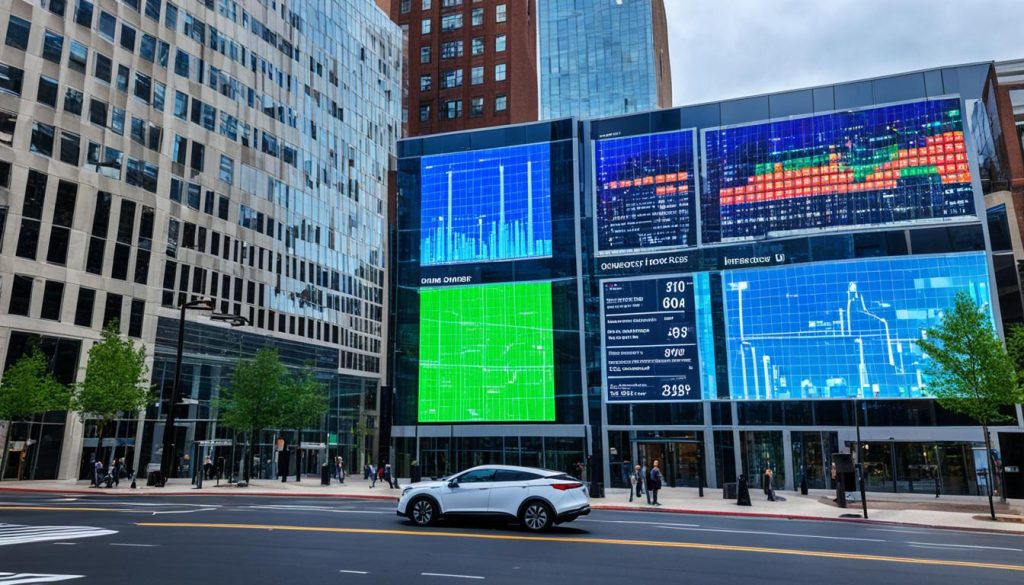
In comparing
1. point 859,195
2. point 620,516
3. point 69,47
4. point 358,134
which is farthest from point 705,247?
point 358,134

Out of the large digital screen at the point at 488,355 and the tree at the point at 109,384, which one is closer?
the tree at the point at 109,384

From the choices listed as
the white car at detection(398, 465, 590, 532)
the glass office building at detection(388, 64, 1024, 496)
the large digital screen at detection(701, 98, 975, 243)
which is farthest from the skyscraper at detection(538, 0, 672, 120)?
the white car at detection(398, 465, 590, 532)

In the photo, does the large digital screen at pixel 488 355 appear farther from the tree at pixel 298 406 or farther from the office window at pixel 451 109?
the office window at pixel 451 109

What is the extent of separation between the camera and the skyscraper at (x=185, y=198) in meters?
44.3

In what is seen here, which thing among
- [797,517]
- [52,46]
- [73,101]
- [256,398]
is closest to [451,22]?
[52,46]

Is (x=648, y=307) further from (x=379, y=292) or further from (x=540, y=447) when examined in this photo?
(x=379, y=292)

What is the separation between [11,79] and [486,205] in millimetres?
30842

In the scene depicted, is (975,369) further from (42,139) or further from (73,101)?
(73,101)

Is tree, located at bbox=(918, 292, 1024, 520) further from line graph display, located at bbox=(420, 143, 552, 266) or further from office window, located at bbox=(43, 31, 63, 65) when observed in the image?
office window, located at bbox=(43, 31, 63, 65)

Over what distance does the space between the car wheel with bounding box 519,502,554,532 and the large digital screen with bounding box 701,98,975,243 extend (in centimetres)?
3036

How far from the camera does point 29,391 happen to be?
128 ft

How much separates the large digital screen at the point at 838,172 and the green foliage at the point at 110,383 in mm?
36001

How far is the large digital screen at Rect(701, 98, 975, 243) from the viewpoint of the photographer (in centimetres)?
4134

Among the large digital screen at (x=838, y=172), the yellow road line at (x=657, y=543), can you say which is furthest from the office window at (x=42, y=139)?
the large digital screen at (x=838, y=172)
